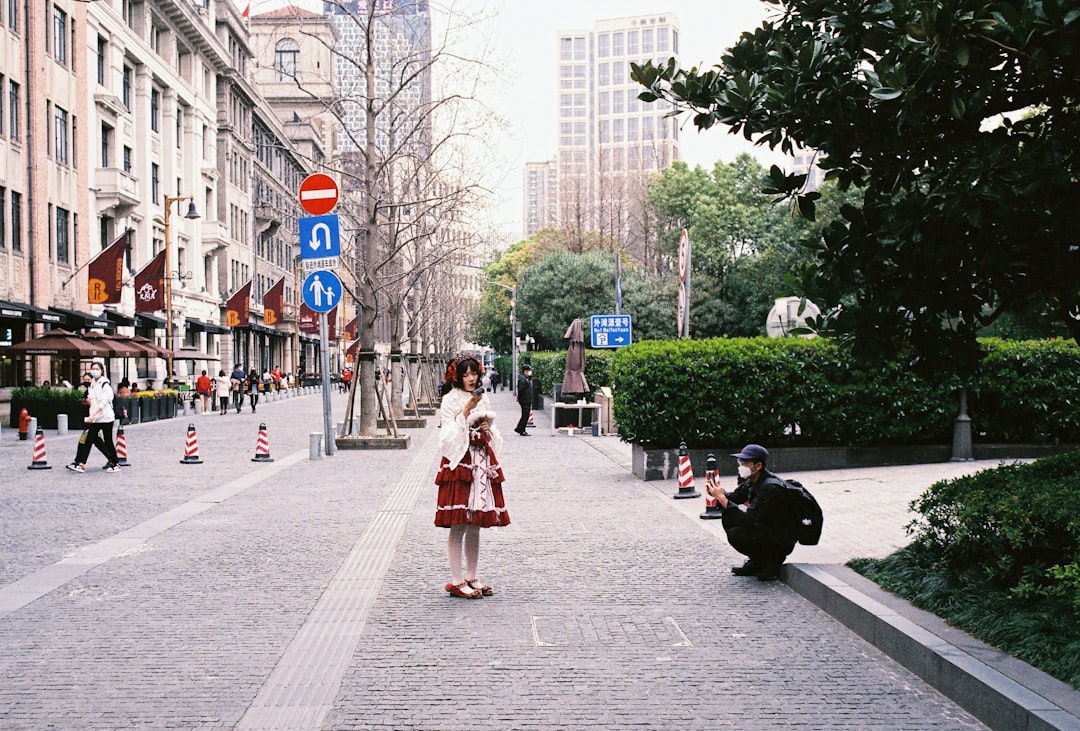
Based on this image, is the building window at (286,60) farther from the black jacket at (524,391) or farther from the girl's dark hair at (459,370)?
the girl's dark hair at (459,370)

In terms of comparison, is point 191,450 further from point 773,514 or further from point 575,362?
point 773,514

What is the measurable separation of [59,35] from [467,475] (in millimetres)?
37323

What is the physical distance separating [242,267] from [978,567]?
2650 inches

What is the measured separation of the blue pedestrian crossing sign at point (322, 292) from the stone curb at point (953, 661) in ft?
40.2

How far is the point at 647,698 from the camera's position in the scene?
206 inches

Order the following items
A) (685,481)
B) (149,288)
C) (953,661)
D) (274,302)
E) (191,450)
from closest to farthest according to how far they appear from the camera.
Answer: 1. (953,661)
2. (685,481)
3. (191,450)
4. (149,288)
5. (274,302)

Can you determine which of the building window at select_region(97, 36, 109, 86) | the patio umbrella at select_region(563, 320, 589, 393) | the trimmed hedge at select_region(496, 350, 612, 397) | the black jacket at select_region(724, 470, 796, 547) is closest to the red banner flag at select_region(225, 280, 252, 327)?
the building window at select_region(97, 36, 109, 86)

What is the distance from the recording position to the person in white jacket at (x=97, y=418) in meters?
16.9

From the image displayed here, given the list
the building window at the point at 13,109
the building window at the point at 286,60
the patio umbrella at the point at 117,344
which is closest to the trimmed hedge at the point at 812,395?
the building window at the point at 286,60

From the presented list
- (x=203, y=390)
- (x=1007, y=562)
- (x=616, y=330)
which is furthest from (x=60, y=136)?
(x=1007, y=562)

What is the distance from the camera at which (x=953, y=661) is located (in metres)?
5.20

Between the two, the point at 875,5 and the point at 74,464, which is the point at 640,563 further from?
the point at 74,464

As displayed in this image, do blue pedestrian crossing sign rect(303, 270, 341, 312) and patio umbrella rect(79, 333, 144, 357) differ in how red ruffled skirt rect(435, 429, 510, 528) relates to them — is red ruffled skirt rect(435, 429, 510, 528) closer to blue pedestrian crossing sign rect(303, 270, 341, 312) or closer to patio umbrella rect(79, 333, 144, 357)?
blue pedestrian crossing sign rect(303, 270, 341, 312)

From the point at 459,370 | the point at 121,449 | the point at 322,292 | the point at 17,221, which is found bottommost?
the point at 121,449
